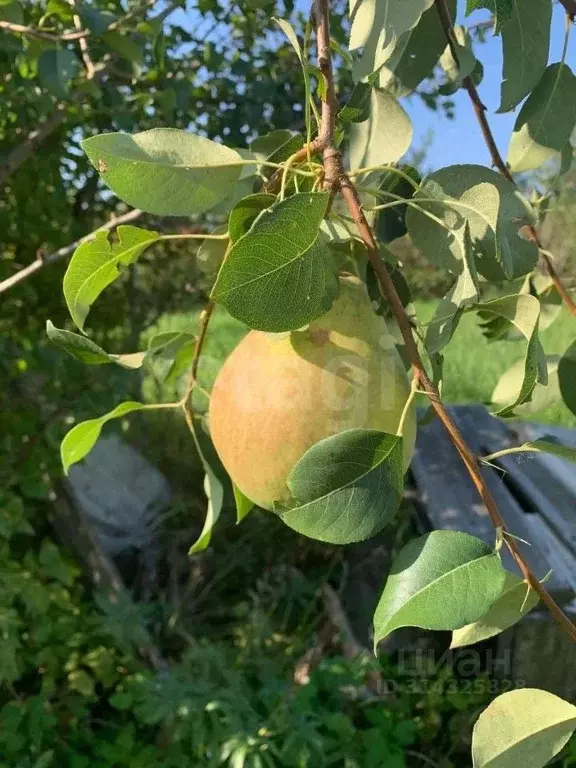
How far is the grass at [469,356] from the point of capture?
2.95m

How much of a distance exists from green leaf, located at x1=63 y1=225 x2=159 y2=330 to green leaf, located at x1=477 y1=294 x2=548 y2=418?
8.0 inches

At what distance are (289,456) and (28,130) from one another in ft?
3.88

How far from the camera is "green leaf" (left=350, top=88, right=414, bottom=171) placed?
0.48m

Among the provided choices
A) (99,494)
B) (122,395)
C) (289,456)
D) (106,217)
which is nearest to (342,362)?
(289,456)

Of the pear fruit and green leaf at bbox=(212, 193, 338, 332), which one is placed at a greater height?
green leaf at bbox=(212, 193, 338, 332)

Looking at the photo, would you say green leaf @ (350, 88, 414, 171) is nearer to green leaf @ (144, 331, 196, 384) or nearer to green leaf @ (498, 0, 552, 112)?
green leaf @ (498, 0, 552, 112)

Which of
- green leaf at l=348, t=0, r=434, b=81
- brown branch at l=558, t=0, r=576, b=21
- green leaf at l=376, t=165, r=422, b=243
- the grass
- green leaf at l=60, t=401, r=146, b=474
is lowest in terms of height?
the grass

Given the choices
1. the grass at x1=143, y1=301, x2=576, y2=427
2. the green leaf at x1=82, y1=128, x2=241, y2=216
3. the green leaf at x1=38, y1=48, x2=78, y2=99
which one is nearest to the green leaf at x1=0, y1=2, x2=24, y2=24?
the green leaf at x1=38, y1=48, x2=78, y2=99

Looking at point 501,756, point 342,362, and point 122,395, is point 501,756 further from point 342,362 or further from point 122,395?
point 122,395

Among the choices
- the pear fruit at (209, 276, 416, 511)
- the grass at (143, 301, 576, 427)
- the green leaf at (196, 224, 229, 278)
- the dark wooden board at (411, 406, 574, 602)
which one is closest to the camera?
the pear fruit at (209, 276, 416, 511)

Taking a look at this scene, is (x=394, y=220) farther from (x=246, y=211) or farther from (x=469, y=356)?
(x=469, y=356)

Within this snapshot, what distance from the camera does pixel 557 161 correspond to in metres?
0.57

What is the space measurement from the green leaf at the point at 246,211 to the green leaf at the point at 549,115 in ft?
0.79

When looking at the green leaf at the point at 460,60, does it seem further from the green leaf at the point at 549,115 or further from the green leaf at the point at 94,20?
the green leaf at the point at 94,20
